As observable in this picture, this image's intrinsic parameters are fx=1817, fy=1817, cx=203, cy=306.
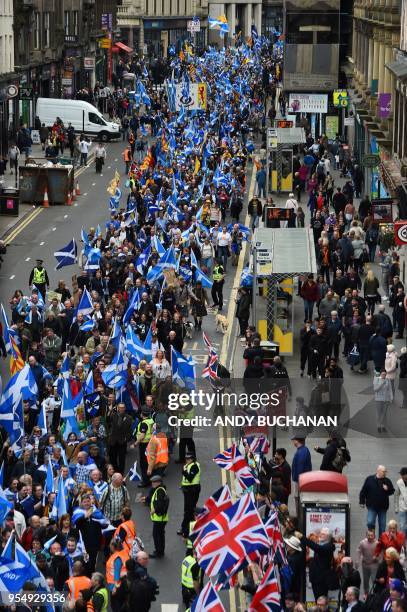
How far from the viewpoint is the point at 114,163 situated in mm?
72750

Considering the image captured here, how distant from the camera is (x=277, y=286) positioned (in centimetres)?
3728

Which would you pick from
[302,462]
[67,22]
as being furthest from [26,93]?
[302,462]

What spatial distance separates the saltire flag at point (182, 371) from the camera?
99.7ft

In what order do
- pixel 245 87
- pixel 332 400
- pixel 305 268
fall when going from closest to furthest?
1. pixel 332 400
2. pixel 305 268
3. pixel 245 87

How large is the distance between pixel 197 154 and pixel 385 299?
19.2 m

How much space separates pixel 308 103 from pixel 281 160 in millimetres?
14363

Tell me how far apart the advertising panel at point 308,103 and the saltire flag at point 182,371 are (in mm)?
43631

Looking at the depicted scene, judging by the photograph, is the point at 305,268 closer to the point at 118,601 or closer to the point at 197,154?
the point at 118,601

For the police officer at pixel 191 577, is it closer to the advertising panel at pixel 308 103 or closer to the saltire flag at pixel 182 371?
the saltire flag at pixel 182 371

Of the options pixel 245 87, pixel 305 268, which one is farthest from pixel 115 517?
pixel 245 87

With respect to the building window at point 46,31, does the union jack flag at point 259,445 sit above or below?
below

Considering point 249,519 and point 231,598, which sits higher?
point 249,519

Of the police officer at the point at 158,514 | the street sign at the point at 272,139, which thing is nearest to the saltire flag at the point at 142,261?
the police officer at the point at 158,514

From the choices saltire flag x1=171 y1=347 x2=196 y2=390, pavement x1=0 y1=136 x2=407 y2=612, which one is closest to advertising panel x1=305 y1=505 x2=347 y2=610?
pavement x1=0 y1=136 x2=407 y2=612
